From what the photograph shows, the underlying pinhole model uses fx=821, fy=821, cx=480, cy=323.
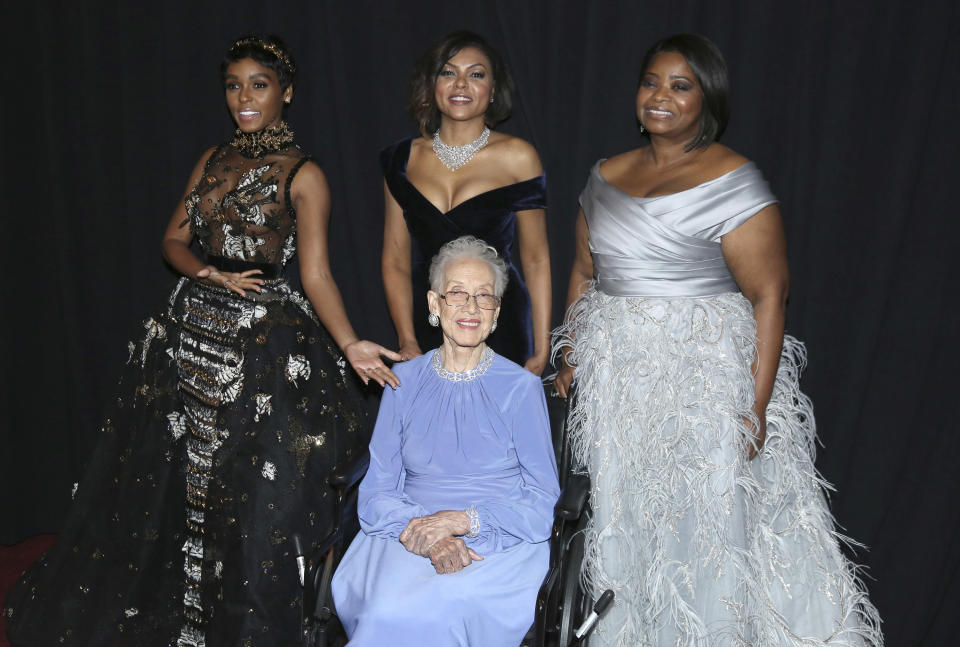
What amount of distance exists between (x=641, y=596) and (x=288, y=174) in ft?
5.95

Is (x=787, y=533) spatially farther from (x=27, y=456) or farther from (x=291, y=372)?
(x=27, y=456)

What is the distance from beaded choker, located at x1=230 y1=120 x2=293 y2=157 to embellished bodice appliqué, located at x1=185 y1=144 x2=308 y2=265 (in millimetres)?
18

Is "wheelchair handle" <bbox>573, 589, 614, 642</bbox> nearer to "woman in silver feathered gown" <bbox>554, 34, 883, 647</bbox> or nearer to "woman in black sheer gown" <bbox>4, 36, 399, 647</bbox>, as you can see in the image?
"woman in silver feathered gown" <bbox>554, 34, 883, 647</bbox>

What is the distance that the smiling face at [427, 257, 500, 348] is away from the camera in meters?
2.36

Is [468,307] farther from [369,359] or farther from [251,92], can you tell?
[251,92]

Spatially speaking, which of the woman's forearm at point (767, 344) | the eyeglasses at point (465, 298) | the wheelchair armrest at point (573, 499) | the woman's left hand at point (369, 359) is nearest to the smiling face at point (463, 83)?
the eyeglasses at point (465, 298)

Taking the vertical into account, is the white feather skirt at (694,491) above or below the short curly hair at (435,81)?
below

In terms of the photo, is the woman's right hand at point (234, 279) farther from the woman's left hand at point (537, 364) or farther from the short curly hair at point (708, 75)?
the short curly hair at point (708, 75)

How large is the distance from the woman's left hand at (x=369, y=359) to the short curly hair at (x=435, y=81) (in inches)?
32.6

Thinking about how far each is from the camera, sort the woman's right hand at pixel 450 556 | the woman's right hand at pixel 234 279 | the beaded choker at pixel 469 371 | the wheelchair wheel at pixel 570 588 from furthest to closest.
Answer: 1. the woman's right hand at pixel 234 279
2. the beaded choker at pixel 469 371
3. the woman's right hand at pixel 450 556
4. the wheelchair wheel at pixel 570 588

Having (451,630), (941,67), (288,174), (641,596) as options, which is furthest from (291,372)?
(941,67)

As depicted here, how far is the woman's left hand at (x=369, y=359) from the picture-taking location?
2561 mm

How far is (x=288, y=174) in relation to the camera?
2873 mm

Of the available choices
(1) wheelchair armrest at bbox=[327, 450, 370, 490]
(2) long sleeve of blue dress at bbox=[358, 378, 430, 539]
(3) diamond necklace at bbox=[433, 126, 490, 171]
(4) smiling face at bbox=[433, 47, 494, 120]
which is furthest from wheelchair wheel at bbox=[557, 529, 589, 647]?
(4) smiling face at bbox=[433, 47, 494, 120]
